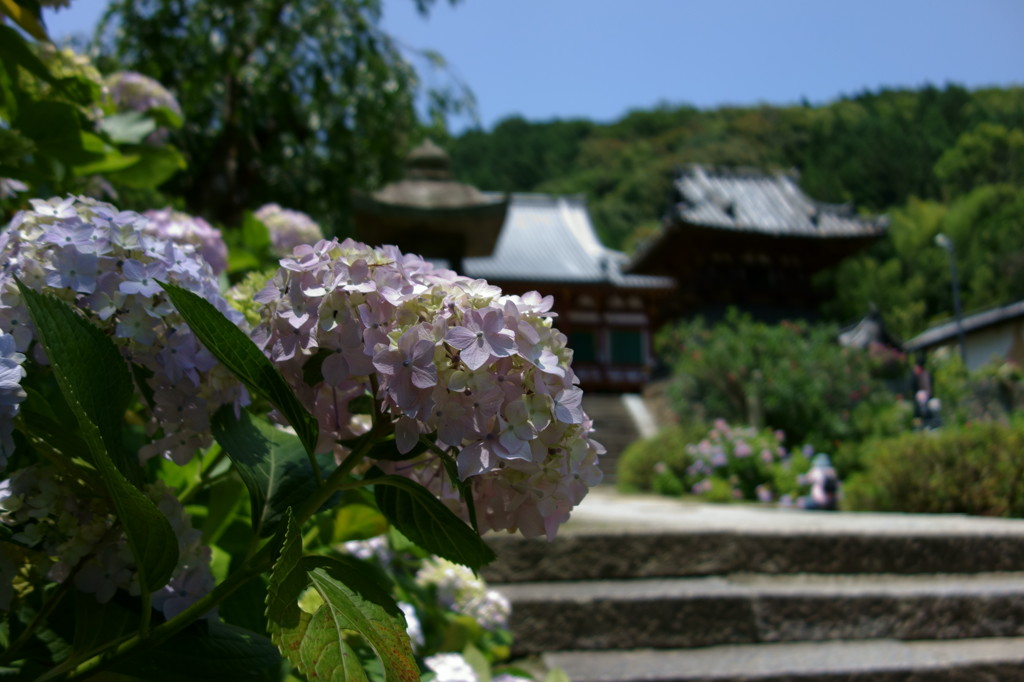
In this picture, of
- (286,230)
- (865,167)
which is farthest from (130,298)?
(865,167)

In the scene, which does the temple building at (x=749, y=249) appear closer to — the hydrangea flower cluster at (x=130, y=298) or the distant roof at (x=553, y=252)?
the distant roof at (x=553, y=252)

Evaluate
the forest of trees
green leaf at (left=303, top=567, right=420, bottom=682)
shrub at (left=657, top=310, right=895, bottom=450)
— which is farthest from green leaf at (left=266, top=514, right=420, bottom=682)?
A: the forest of trees

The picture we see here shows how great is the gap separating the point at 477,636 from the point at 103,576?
1.12 metres

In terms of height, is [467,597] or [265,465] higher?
[265,465]

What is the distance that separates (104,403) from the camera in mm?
543

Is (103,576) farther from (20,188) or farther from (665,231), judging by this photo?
(665,231)

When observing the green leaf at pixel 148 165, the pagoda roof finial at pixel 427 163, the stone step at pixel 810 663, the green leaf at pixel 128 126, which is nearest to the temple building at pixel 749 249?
the pagoda roof finial at pixel 427 163

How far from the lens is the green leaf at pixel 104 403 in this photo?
48cm

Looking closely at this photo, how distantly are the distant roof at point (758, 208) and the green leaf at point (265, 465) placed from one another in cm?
1652

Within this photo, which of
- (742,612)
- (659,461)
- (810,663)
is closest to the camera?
(810,663)

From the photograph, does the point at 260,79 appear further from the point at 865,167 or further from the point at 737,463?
the point at 865,167

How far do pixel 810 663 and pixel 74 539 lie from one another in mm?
2002

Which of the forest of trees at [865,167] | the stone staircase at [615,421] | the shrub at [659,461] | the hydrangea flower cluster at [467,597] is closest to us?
the hydrangea flower cluster at [467,597]

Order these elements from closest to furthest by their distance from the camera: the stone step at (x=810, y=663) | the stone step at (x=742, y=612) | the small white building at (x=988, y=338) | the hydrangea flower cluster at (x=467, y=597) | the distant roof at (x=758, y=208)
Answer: the hydrangea flower cluster at (x=467, y=597) → the stone step at (x=810, y=663) → the stone step at (x=742, y=612) → the distant roof at (x=758, y=208) → the small white building at (x=988, y=338)
